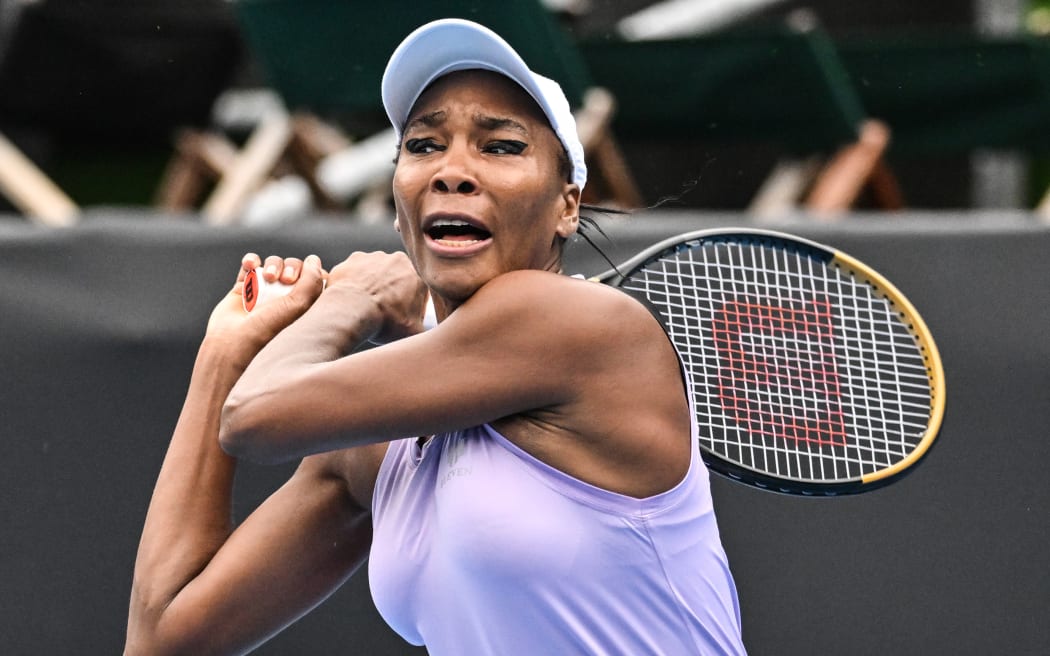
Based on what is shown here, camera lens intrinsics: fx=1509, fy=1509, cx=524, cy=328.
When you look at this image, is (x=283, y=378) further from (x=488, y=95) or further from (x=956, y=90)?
(x=956, y=90)

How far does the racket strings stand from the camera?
2.69 m

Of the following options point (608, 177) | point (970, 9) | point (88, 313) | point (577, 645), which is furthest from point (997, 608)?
point (970, 9)

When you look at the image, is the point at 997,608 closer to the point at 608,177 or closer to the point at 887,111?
A: the point at 608,177

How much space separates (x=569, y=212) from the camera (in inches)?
84.7

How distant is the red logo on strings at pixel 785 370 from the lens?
8.89ft

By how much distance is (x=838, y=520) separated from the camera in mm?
3066

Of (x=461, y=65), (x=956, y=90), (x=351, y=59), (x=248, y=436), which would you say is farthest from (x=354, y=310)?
(x=956, y=90)

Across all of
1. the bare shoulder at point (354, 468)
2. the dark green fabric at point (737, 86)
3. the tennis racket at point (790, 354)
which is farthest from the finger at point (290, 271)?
the dark green fabric at point (737, 86)

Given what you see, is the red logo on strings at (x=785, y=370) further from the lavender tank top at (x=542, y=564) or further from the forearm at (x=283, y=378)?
the forearm at (x=283, y=378)

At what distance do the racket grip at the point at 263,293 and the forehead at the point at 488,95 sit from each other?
1.11ft

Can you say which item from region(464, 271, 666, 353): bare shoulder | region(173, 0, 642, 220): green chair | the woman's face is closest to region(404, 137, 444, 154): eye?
the woman's face

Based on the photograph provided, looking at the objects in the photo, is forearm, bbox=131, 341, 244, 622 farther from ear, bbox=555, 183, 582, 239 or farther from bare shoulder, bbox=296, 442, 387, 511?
ear, bbox=555, 183, 582, 239

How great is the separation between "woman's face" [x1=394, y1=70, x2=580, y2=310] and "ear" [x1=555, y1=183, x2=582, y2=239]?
0.09 feet

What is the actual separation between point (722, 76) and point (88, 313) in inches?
107
